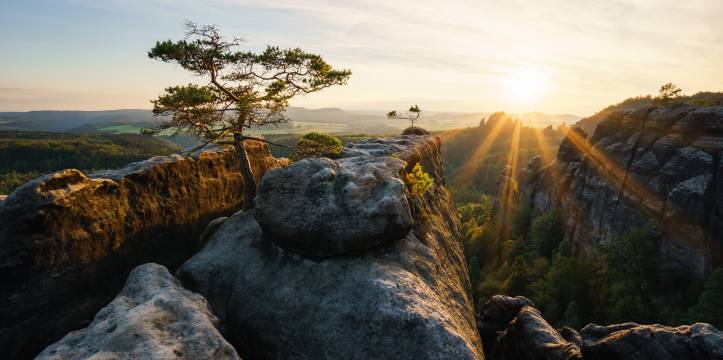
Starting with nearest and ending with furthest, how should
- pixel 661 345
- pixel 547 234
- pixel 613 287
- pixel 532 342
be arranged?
1. pixel 661 345
2. pixel 532 342
3. pixel 613 287
4. pixel 547 234

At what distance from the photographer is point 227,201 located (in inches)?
1068

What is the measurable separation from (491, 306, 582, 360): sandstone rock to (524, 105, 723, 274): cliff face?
39124 millimetres

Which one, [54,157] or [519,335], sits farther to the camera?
[54,157]

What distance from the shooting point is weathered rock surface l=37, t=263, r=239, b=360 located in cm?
1093

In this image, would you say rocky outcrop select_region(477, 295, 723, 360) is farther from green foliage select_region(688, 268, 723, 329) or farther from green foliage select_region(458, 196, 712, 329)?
green foliage select_region(688, 268, 723, 329)

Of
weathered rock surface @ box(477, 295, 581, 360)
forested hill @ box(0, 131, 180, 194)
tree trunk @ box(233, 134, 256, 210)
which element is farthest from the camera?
forested hill @ box(0, 131, 180, 194)

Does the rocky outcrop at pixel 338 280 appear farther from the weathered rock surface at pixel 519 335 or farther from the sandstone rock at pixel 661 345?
the sandstone rock at pixel 661 345

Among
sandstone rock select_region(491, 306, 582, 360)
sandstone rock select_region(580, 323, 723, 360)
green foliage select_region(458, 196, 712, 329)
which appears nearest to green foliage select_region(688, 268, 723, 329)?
green foliage select_region(458, 196, 712, 329)

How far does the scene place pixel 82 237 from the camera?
1652 cm

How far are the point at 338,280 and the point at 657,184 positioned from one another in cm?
6014

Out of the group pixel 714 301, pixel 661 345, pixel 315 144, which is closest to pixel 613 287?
pixel 714 301

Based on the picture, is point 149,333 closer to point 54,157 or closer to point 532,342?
point 532,342

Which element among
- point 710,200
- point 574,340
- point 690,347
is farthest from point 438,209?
point 710,200

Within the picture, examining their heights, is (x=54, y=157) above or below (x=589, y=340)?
below
